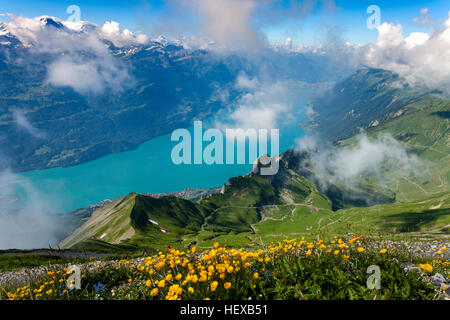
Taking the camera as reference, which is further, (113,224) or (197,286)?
(113,224)

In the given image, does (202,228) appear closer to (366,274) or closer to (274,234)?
(274,234)

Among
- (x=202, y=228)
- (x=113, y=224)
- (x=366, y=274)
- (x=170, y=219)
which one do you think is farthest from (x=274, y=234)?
Answer: (x=366, y=274)

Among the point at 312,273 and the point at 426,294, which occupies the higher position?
the point at 312,273

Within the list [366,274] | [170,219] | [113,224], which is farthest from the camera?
[170,219]

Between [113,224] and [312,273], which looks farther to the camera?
[113,224]
